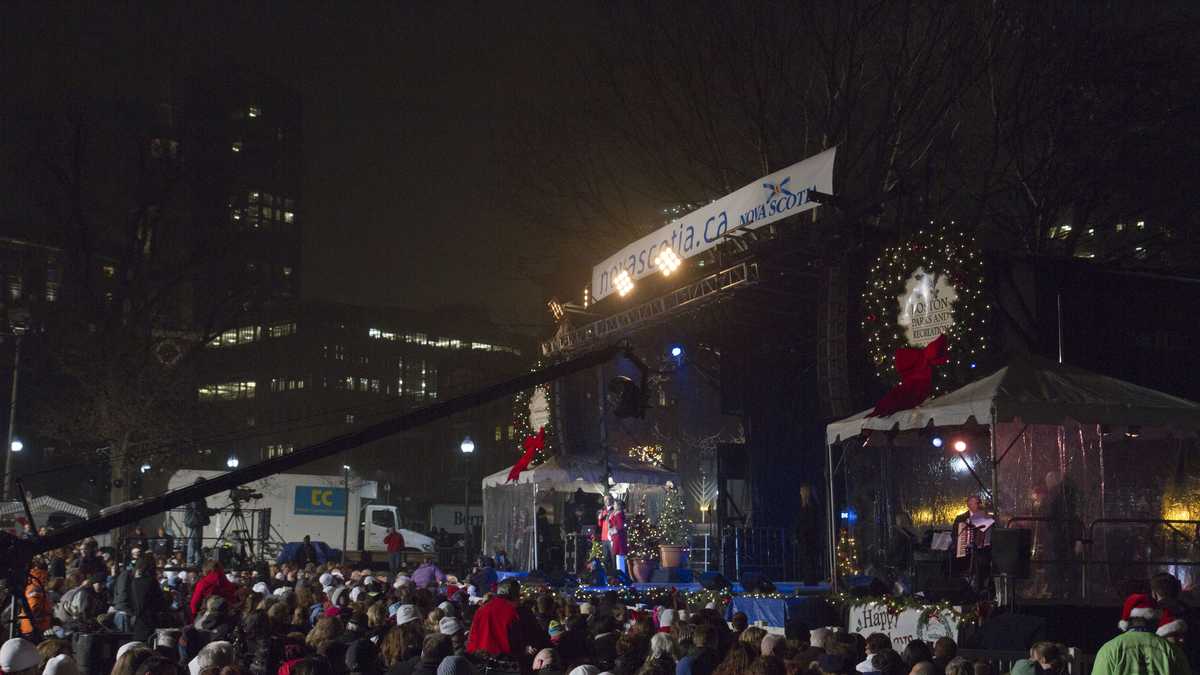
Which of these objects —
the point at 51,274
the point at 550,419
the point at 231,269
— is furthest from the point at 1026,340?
the point at 51,274

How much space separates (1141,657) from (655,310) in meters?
17.5

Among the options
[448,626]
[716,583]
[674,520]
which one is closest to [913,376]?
[716,583]

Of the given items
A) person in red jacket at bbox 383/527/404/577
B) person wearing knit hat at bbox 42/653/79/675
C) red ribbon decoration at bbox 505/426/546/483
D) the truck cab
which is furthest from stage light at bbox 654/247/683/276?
the truck cab

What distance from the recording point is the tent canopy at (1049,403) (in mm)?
15516

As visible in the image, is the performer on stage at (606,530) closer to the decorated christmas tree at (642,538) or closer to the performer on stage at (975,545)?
the decorated christmas tree at (642,538)

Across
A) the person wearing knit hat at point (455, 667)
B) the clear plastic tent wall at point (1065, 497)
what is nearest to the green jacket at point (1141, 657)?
the person wearing knit hat at point (455, 667)

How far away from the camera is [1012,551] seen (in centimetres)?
1416

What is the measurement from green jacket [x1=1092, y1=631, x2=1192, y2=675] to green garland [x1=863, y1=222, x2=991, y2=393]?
32.9ft

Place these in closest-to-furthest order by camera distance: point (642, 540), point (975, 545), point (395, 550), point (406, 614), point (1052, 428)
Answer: point (406, 614), point (975, 545), point (1052, 428), point (642, 540), point (395, 550)

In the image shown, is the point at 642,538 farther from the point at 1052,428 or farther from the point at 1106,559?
the point at 1106,559

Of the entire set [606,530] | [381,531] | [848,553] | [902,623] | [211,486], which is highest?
[211,486]

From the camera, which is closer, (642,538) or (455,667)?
(455,667)

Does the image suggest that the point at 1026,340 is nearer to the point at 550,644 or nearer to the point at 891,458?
the point at 891,458

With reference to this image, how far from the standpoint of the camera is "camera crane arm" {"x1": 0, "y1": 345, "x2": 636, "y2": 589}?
10.3 m
